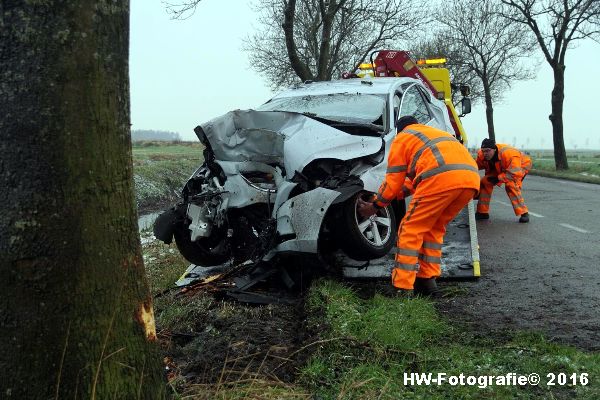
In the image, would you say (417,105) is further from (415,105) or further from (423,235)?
(423,235)

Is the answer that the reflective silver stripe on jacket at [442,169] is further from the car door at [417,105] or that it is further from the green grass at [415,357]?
the car door at [417,105]

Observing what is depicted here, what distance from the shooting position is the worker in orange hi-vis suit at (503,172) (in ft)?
29.0

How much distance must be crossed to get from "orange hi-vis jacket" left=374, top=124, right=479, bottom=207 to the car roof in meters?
1.68

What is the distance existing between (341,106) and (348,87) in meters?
0.58

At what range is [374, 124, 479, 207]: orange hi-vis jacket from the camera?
15.7 ft

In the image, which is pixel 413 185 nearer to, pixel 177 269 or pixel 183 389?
pixel 183 389

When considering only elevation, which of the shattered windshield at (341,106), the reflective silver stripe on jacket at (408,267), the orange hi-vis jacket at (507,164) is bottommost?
the reflective silver stripe on jacket at (408,267)

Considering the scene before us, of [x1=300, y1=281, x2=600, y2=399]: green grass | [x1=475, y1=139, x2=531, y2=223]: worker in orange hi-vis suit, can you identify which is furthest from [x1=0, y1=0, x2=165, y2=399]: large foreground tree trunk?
A: [x1=475, y1=139, x2=531, y2=223]: worker in orange hi-vis suit

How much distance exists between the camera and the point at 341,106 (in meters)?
6.43

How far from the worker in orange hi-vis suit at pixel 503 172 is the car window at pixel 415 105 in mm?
2045

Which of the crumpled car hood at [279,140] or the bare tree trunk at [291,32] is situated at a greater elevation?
the bare tree trunk at [291,32]

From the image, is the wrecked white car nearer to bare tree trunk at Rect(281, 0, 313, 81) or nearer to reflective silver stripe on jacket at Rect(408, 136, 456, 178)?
reflective silver stripe on jacket at Rect(408, 136, 456, 178)

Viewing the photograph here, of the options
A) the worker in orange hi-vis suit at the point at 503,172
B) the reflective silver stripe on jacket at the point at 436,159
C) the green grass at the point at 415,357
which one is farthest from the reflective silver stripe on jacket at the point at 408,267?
the worker in orange hi-vis suit at the point at 503,172

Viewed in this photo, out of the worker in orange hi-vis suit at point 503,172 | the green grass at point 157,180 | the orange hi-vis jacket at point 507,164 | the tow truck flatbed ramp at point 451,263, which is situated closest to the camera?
the tow truck flatbed ramp at point 451,263
